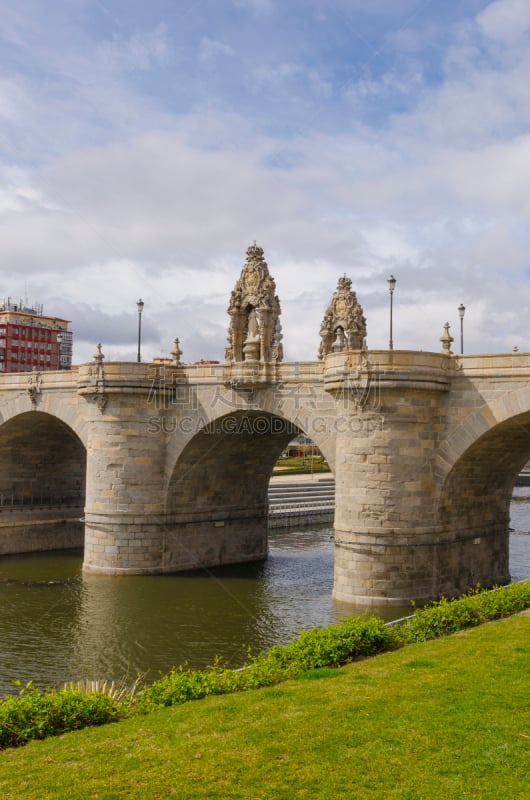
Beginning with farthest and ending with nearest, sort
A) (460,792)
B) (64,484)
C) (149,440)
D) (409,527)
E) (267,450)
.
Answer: (64,484), (267,450), (149,440), (409,527), (460,792)

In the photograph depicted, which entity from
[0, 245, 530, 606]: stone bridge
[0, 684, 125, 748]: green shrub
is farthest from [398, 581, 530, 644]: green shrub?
[0, 245, 530, 606]: stone bridge

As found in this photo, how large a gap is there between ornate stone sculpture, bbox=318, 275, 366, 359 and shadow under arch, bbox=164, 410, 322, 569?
472cm

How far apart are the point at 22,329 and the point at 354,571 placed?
100192mm

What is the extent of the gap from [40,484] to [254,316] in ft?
71.7

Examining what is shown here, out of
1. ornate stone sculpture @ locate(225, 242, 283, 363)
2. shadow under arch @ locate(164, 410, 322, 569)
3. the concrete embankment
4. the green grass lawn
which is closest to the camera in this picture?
the green grass lawn

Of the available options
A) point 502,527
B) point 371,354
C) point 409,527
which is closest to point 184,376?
point 371,354

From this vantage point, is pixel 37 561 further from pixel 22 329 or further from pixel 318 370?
pixel 22 329

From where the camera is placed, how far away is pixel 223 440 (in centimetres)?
4069

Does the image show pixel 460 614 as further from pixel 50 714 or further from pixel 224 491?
pixel 224 491

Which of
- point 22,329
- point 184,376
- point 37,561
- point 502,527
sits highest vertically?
point 22,329

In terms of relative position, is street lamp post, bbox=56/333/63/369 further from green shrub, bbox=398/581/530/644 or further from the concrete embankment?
green shrub, bbox=398/581/530/644

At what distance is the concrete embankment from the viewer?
6069 cm

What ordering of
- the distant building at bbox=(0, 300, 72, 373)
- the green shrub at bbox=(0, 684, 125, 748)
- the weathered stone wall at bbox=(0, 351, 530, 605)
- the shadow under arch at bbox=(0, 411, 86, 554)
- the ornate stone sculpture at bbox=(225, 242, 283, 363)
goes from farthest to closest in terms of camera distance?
the distant building at bbox=(0, 300, 72, 373)
the shadow under arch at bbox=(0, 411, 86, 554)
the ornate stone sculpture at bbox=(225, 242, 283, 363)
the weathered stone wall at bbox=(0, 351, 530, 605)
the green shrub at bbox=(0, 684, 125, 748)

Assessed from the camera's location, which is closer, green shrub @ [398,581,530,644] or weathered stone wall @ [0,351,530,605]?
green shrub @ [398,581,530,644]
